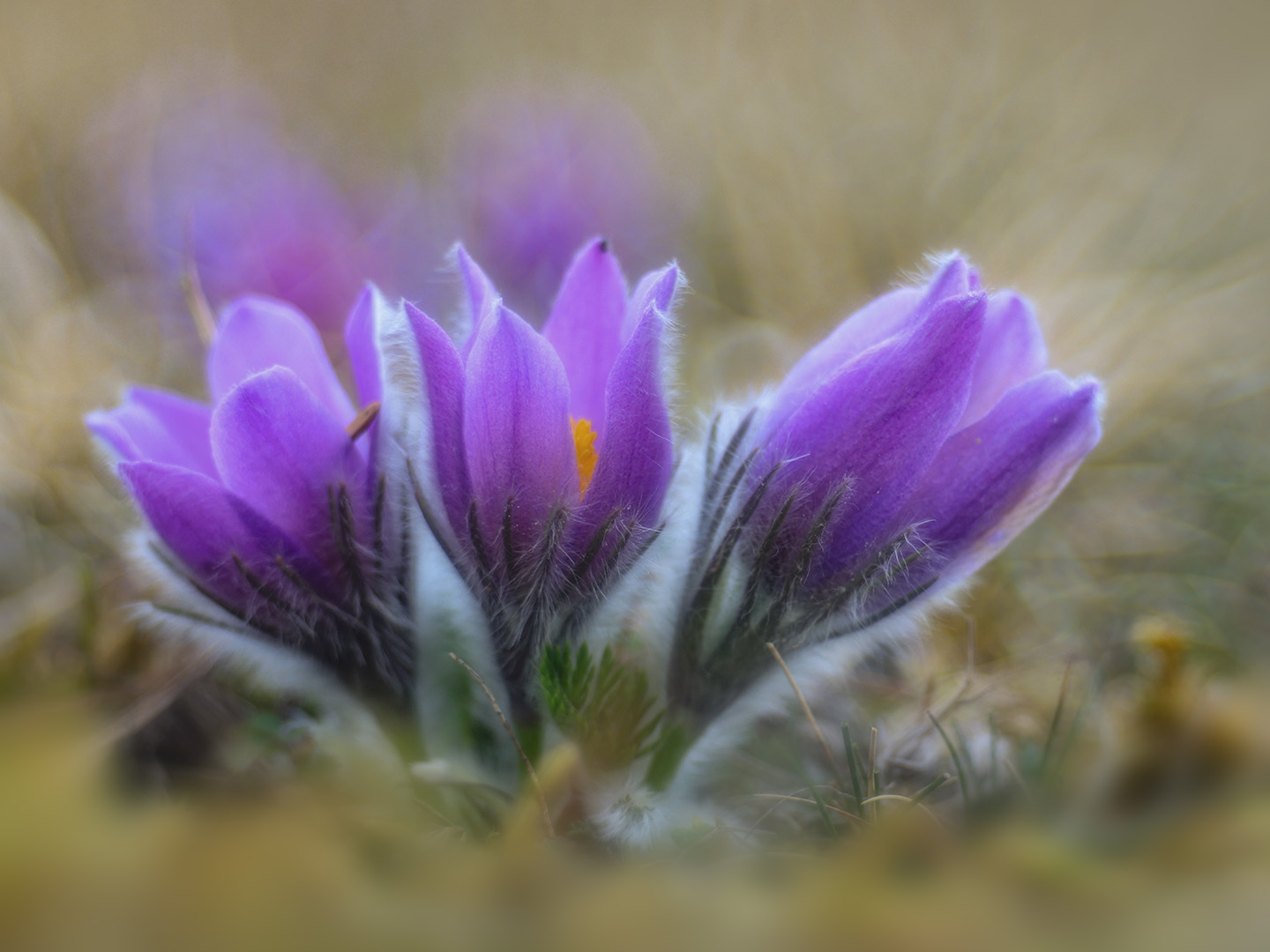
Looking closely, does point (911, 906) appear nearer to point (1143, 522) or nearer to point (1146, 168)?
point (1143, 522)

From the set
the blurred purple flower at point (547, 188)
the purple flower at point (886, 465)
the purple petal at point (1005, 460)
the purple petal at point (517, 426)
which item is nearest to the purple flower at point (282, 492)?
the purple petal at point (517, 426)

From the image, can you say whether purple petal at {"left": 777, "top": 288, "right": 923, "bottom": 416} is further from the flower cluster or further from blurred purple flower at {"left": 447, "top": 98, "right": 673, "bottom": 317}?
blurred purple flower at {"left": 447, "top": 98, "right": 673, "bottom": 317}

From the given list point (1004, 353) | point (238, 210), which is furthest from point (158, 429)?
point (238, 210)

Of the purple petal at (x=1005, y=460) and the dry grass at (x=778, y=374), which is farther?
the purple petal at (x=1005, y=460)

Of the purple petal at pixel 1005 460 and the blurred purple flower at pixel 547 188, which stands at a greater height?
the blurred purple flower at pixel 547 188

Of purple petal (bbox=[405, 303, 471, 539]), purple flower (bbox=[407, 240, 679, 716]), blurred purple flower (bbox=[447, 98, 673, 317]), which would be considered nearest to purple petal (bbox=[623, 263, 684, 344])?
purple flower (bbox=[407, 240, 679, 716])

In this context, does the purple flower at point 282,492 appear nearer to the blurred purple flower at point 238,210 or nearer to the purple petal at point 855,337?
the purple petal at point 855,337
